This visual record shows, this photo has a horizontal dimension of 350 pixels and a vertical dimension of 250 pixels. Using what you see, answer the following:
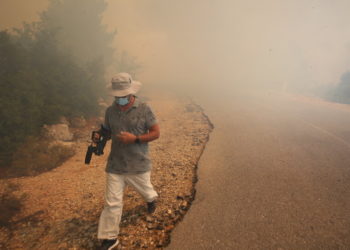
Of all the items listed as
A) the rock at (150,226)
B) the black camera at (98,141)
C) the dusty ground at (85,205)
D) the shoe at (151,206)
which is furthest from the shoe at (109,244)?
the black camera at (98,141)

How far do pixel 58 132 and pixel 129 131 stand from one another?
5.36 metres

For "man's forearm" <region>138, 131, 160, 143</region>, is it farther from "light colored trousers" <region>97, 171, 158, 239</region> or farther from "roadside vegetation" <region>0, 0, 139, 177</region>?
"roadside vegetation" <region>0, 0, 139, 177</region>

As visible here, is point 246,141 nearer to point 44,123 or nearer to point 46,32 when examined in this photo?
point 44,123

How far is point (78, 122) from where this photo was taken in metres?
8.41

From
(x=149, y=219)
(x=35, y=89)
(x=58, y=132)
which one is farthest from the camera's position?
(x=35, y=89)

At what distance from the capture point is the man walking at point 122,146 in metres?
2.65

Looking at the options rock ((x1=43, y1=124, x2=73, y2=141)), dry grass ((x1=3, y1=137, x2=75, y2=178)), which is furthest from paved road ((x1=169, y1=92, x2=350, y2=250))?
rock ((x1=43, y1=124, x2=73, y2=141))

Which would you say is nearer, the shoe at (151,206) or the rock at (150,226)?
the rock at (150,226)

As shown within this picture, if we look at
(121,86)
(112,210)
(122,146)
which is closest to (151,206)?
(112,210)

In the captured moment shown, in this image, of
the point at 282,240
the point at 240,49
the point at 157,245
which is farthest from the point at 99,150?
the point at 240,49

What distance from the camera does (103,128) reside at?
290 cm

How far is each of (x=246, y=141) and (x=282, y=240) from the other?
4.34 meters

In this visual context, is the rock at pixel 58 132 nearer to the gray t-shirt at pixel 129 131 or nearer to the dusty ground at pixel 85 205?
the dusty ground at pixel 85 205

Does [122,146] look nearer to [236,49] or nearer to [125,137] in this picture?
[125,137]
